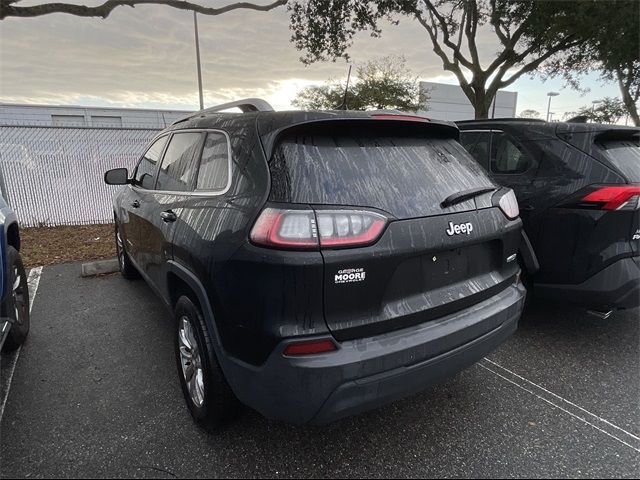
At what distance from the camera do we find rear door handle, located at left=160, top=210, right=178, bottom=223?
8.46ft

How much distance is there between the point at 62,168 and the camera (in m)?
8.21

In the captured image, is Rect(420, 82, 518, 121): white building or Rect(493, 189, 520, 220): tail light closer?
Rect(493, 189, 520, 220): tail light

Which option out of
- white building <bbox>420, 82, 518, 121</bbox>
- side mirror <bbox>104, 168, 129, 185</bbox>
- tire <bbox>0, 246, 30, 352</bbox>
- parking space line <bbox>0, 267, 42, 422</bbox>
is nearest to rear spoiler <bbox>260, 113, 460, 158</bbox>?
tire <bbox>0, 246, 30, 352</bbox>

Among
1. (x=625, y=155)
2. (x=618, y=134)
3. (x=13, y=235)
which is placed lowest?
(x=13, y=235)

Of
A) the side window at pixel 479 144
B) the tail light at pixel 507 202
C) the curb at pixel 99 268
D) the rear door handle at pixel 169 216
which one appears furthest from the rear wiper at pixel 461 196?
the curb at pixel 99 268

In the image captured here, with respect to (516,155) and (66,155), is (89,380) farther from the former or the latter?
(66,155)

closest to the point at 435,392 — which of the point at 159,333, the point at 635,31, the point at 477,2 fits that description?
the point at 159,333

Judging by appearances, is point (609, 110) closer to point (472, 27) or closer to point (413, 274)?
point (472, 27)

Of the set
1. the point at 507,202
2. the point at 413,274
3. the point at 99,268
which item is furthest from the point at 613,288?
the point at 99,268

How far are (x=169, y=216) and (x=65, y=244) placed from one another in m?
5.49

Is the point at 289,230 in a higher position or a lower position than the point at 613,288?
higher

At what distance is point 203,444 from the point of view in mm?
2260

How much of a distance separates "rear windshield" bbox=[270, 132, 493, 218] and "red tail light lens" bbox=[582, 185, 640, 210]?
1434 mm

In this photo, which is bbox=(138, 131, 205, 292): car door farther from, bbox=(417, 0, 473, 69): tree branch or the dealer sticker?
bbox=(417, 0, 473, 69): tree branch
